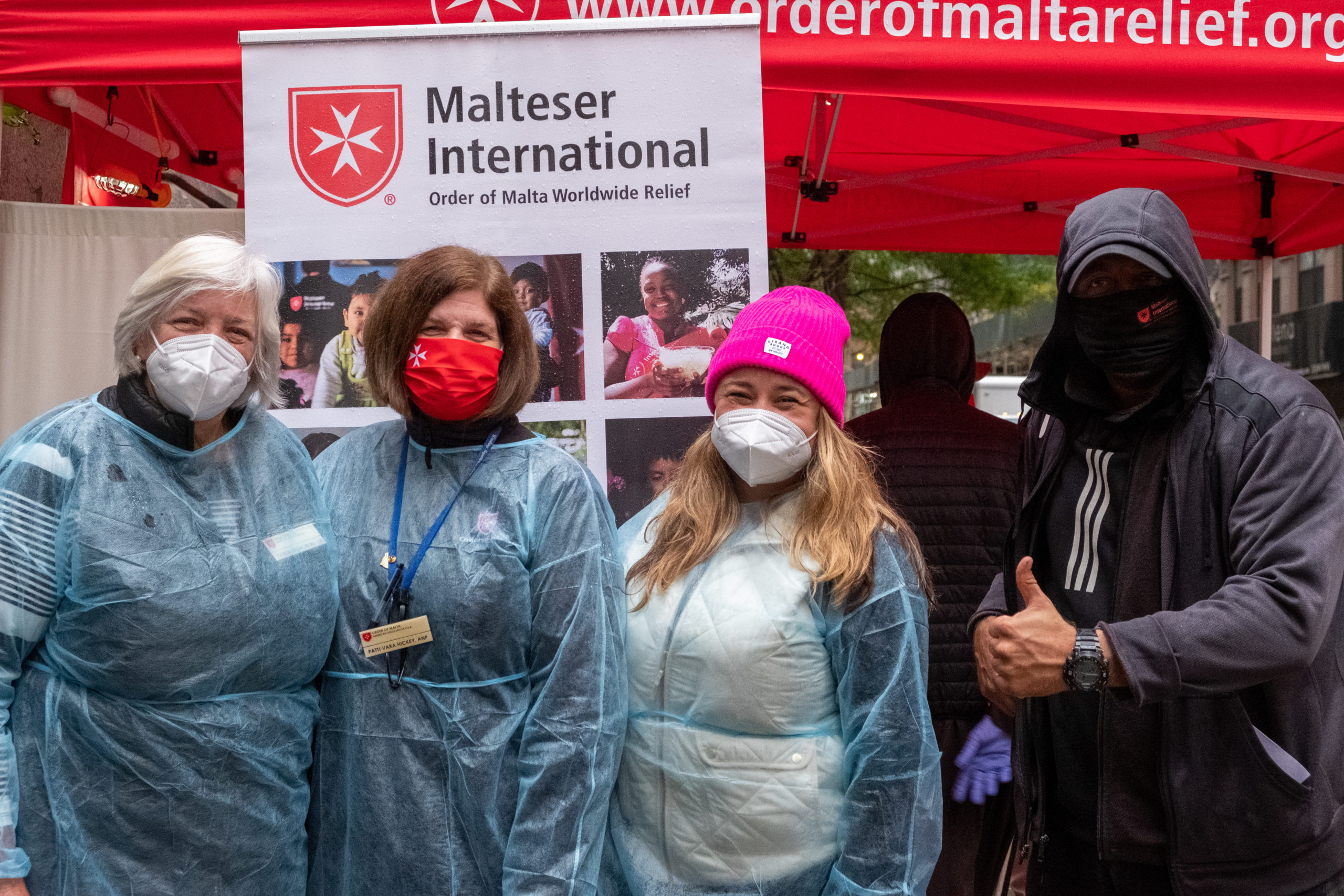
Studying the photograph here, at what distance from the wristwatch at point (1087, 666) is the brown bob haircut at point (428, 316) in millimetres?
1117

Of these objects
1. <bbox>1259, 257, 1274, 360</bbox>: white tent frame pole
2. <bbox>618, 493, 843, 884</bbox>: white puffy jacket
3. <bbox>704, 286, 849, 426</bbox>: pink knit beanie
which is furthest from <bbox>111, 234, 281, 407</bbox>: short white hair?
<bbox>1259, 257, 1274, 360</bbox>: white tent frame pole

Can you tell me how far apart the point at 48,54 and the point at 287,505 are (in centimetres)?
164

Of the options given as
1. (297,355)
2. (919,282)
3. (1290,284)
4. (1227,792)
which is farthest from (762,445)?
(1290,284)

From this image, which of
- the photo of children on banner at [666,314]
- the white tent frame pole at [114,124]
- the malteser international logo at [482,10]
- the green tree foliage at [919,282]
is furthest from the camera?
the green tree foliage at [919,282]

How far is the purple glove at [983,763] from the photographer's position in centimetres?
316

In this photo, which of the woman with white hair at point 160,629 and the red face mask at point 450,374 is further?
the red face mask at point 450,374

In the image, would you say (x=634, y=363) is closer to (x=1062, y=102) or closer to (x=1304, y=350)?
(x=1062, y=102)

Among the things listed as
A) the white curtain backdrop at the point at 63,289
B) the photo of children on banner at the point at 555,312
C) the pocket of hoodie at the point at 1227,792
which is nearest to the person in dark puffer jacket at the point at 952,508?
the photo of children on banner at the point at 555,312

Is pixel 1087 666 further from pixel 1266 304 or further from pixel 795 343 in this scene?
pixel 1266 304

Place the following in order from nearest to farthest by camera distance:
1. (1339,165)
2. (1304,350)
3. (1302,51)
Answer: (1302,51) → (1339,165) → (1304,350)

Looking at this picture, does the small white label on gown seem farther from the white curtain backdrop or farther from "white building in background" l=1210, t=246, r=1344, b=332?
"white building in background" l=1210, t=246, r=1344, b=332

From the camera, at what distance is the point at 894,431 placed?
11.1 feet

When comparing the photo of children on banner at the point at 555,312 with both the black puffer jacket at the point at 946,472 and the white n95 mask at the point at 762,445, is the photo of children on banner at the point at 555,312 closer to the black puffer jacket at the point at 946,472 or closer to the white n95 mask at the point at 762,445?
the white n95 mask at the point at 762,445

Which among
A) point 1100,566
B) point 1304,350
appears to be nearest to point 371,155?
point 1100,566
